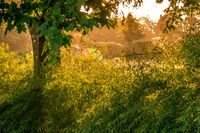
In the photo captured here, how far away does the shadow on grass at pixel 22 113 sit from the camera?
18.4 feet

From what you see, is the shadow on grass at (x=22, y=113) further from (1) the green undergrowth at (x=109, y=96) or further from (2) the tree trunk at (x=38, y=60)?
(2) the tree trunk at (x=38, y=60)

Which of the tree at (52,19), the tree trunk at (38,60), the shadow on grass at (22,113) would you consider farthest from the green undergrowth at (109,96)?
the tree at (52,19)

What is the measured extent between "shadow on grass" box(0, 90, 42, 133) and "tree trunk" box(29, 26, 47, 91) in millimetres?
154

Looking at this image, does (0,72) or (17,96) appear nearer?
(17,96)

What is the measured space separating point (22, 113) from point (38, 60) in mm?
1787

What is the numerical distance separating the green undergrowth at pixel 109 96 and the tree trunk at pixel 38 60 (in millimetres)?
106

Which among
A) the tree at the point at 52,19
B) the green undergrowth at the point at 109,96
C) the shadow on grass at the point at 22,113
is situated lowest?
the shadow on grass at the point at 22,113

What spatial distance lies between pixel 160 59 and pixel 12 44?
48.2 metres

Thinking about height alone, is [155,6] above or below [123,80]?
above

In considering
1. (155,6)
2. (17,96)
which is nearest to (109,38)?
(155,6)

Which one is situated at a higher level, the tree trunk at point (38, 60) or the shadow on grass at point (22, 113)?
the tree trunk at point (38, 60)

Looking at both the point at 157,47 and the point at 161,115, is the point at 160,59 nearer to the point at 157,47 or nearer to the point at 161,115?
the point at 157,47

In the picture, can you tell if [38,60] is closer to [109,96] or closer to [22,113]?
[22,113]

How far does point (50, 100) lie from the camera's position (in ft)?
18.5
